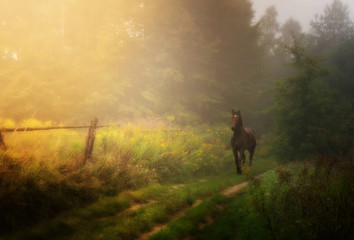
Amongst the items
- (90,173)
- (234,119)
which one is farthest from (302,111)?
(90,173)

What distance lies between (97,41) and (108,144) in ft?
47.3

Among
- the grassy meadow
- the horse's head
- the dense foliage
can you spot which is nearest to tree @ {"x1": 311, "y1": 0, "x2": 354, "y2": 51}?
the dense foliage

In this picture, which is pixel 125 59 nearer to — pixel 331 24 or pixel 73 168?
pixel 73 168

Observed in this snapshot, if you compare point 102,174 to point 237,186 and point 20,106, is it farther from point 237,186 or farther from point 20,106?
point 20,106

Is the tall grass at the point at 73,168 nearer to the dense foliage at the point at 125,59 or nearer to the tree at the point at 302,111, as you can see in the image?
the tree at the point at 302,111

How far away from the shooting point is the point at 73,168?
5801 mm

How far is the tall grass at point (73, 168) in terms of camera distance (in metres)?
4.28

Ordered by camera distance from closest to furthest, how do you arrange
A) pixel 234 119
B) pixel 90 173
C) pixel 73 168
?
pixel 73 168 < pixel 90 173 < pixel 234 119

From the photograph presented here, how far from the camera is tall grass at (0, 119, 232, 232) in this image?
4281 millimetres

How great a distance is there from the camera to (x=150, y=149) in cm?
935

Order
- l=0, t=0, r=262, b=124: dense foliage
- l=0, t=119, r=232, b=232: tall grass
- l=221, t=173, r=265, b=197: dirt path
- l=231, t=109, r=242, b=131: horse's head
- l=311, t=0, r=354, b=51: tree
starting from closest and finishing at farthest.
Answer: l=0, t=119, r=232, b=232: tall grass, l=221, t=173, r=265, b=197: dirt path, l=231, t=109, r=242, b=131: horse's head, l=0, t=0, r=262, b=124: dense foliage, l=311, t=0, r=354, b=51: tree

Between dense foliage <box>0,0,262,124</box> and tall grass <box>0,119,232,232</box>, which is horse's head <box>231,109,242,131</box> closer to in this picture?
tall grass <box>0,119,232,232</box>

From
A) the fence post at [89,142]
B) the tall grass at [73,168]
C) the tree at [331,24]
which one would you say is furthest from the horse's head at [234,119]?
the tree at [331,24]

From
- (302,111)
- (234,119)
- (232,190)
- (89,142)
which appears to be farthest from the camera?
(302,111)
